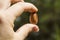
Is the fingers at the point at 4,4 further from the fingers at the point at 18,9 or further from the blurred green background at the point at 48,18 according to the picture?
the blurred green background at the point at 48,18

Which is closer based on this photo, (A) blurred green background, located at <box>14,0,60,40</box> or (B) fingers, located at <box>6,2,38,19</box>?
(B) fingers, located at <box>6,2,38,19</box>

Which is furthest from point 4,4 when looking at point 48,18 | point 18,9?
point 48,18

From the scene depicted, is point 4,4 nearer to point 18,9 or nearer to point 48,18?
point 18,9

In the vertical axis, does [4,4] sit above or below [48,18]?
above

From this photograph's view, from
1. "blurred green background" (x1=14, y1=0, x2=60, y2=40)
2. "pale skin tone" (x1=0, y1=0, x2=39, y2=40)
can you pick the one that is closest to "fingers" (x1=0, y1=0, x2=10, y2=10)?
"pale skin tone" (x1=0, y1=0, x2=39, y2=40)

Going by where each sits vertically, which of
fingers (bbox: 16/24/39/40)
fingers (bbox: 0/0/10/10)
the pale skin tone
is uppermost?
fingers (bbox: 0/0/10/10)

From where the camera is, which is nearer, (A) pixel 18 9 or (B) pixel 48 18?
A: (A) pixel 18 9

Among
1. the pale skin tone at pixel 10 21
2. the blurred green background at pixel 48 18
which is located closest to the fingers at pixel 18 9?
the pale skin tone at pixel 10 21

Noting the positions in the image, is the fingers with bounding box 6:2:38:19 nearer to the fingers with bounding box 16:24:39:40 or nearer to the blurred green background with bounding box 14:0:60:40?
the fingers with bounding box 16:24:39:40

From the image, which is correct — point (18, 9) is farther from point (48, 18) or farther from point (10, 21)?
point (48, 18)

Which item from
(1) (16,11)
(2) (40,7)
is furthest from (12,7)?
(2) (40,7)

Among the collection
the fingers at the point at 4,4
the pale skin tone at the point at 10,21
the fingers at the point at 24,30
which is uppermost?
the fingers at the point at 4,4
